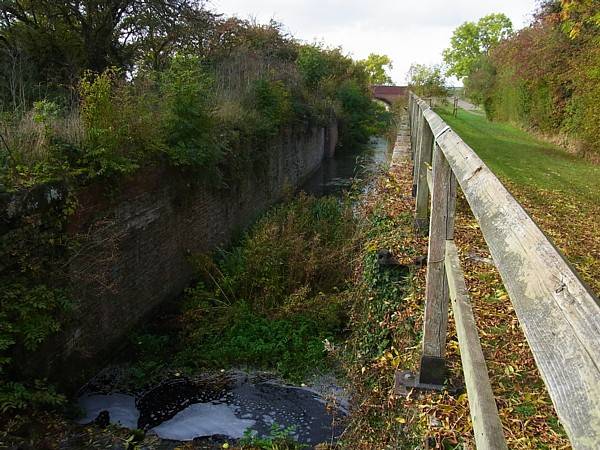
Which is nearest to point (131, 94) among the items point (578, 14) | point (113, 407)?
point (113, 407)

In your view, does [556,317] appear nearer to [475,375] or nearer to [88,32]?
[475,375]

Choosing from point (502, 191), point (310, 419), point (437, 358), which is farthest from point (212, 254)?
point (502, 191)

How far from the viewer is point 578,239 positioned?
5.62 metres

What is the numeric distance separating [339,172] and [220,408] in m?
17.9

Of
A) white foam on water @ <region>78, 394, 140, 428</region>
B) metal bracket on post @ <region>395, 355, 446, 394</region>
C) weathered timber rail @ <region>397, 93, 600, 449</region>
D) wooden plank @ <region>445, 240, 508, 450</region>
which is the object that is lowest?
white foam on water @ <region>78, 394, 140, 428</region>

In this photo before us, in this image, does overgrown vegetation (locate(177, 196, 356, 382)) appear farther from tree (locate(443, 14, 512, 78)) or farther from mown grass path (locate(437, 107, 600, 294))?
tree (locate(443, 14, 512, 78))

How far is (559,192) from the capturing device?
8453 mm

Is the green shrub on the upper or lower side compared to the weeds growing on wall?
upper

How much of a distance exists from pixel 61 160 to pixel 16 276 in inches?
63.6

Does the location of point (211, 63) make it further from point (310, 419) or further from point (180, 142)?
point (310, 419)

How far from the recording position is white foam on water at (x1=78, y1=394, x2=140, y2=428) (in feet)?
18.1

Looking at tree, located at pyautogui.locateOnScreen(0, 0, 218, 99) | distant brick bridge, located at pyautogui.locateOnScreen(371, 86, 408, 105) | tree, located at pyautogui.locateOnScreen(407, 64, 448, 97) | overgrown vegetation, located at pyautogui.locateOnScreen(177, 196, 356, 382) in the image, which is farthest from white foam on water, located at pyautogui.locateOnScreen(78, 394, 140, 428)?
distant brick bridge, located at pyautogui.locateOnScreen(371, 86, 408, 105)

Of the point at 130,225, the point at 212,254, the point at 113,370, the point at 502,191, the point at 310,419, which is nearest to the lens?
the point at 502,191

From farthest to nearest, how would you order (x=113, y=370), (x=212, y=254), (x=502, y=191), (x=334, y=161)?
(x=334, y=161) → (x=212, y=254) → (x=113, y=370) → (x=502, y=191)
